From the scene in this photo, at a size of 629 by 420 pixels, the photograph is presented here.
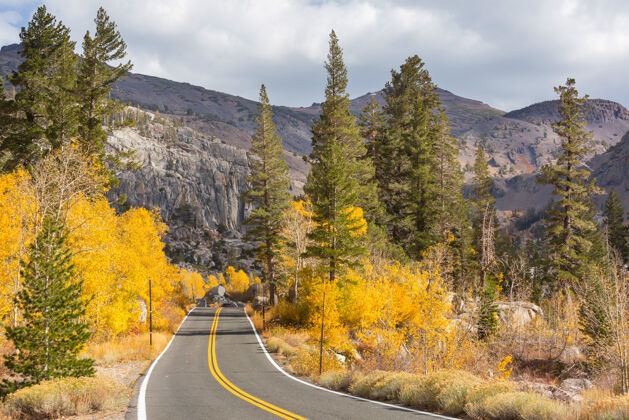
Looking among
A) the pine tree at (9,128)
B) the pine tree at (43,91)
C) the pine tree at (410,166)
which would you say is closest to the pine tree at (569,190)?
the pine tree at (410,166)

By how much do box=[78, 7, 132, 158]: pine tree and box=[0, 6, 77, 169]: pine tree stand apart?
3.08ft

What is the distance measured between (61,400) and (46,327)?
4049 millimetres

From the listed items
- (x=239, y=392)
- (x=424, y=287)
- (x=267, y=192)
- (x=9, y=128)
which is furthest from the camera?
(x=267, y=192)

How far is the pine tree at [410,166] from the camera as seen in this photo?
42.9 meters

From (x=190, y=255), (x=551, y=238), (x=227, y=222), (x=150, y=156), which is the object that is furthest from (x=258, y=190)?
(x=150, y=156)

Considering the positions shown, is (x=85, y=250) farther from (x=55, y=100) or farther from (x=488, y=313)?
(x=488, y=313)

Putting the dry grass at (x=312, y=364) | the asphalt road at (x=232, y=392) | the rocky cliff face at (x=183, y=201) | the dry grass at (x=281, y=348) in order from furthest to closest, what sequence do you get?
the rocky cliff face at (x=183, y=201), the dry grass at (x=281, y=348), the dry grass at (x=312, y=364), the asphalt road at (x=232, y=392)

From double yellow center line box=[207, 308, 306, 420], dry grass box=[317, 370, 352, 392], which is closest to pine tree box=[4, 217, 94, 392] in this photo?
double yellow center line box=[207, 308, 306, 420]

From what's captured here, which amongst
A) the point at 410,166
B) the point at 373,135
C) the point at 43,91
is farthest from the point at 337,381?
the point at 373,135

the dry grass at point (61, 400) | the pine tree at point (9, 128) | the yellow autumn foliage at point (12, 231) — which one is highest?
the pine tree at point (9, 128)

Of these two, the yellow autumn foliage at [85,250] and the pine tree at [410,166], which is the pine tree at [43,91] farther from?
the pine tree at [410,166]

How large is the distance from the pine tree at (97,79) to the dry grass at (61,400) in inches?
713

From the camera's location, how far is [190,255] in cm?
15475

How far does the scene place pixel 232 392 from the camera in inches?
614
